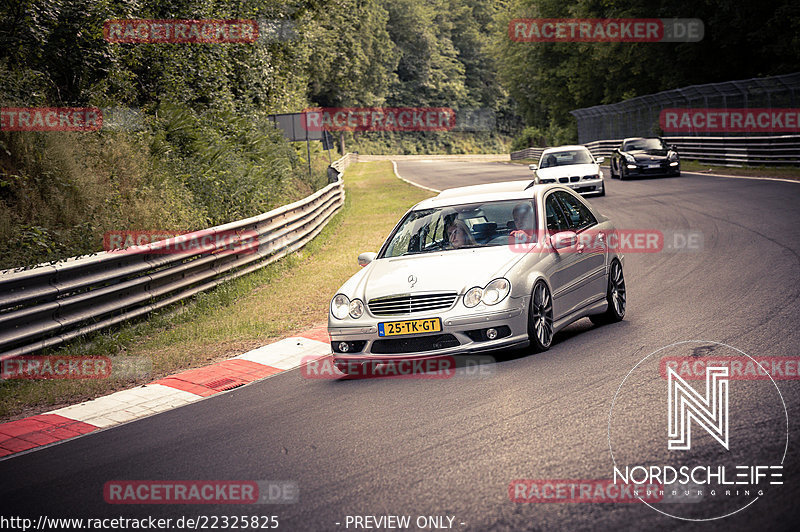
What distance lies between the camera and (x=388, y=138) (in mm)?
102188

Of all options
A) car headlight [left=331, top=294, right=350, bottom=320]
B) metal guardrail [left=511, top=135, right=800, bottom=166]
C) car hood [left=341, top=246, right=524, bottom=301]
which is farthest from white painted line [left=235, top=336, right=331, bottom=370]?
metal guardrail [left=511, top=135, right=800, bottom=166]

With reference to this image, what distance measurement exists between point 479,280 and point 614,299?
2289 mm

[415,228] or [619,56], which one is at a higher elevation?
[619,56]

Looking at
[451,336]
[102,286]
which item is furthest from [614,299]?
[102,286]

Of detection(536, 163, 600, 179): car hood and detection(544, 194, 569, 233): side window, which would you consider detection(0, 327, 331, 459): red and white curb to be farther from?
detection(536, 163, 600, 179): car hood

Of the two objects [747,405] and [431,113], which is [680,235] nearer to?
[747,405]

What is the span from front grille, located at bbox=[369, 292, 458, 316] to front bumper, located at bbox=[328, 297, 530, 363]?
2.8 inches

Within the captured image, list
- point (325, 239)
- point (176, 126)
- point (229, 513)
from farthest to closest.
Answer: point (325, 239)
point (176, 126)
point (229, 513)

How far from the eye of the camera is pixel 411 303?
7.59 m

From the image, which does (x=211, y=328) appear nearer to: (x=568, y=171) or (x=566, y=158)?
(x=568, y=171)

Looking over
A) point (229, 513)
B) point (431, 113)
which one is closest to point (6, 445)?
point (229, 513)

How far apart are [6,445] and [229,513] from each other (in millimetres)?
2851

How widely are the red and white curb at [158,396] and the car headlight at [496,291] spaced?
91.5 inches

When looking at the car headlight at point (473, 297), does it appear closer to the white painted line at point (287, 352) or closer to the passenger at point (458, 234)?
the passenger at point (458, 234)
